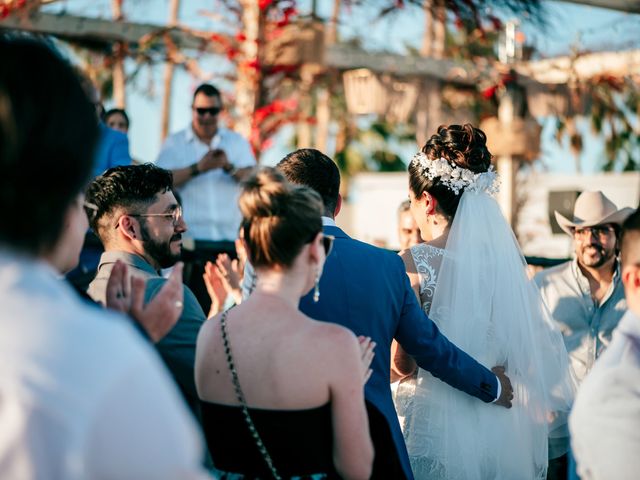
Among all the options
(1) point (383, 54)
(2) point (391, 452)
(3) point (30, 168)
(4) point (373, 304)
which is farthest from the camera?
(1) point (383, 54)

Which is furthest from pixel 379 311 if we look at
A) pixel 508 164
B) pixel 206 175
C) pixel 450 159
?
pixel 508 164

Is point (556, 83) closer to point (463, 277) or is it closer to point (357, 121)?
point (463, 277)

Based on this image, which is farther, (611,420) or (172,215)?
(172,215)

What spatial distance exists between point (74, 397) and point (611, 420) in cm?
149

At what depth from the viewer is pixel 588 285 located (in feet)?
16.3

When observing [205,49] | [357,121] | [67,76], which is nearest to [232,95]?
[205,49]

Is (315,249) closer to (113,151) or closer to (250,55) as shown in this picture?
(113,151)

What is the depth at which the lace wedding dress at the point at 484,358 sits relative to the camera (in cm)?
359

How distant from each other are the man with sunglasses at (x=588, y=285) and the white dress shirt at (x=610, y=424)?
8.45 ft

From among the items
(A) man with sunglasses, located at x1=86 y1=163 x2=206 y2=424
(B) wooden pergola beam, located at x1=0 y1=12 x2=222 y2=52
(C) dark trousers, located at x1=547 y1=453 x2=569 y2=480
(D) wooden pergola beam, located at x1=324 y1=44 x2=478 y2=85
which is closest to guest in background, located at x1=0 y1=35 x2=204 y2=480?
(A) man with sunglasses, located at x1=86 y1=163 x2=206 y2=424

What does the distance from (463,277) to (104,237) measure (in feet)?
5.22

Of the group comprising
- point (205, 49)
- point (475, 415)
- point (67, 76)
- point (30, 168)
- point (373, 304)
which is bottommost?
point (475, 415)

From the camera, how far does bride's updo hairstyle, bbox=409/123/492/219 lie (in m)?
3.80

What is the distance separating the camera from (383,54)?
1184cm
